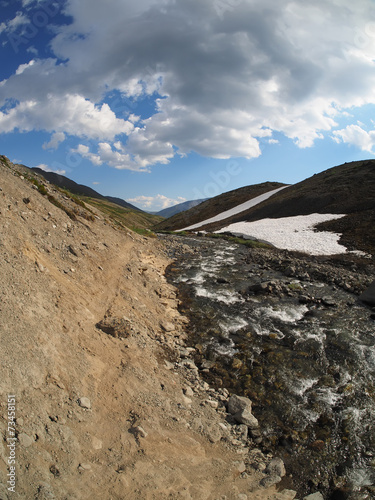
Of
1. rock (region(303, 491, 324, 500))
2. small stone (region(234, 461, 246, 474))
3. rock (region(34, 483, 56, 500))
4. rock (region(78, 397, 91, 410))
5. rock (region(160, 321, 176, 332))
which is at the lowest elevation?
rock (region(303, 491, 324, 500))

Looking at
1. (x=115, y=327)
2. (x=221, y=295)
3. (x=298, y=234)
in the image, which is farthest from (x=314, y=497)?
(x=298, y=234)

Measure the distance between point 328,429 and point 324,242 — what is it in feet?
81.5

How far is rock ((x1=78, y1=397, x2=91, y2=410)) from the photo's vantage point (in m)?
6.28

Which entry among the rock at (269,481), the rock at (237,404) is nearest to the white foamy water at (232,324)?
the rock at (237,404)

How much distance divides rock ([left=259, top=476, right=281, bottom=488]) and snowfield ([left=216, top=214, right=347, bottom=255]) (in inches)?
919

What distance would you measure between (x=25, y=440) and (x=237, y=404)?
5.43 m

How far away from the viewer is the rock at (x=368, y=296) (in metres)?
15.1

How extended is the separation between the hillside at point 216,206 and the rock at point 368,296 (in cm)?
5376

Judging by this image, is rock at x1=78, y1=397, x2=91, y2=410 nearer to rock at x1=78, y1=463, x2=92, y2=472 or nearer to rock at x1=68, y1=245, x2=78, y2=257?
rock at x1=78, y1=463, x2=92, y2=472

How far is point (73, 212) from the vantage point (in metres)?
19.4

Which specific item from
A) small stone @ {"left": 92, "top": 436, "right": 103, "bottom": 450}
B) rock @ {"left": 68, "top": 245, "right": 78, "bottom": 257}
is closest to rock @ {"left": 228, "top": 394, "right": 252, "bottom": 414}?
small stone @ {"left": 92, "top": 436, "right": 103, "bottom": 450}

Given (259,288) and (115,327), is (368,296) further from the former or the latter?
(115,327)

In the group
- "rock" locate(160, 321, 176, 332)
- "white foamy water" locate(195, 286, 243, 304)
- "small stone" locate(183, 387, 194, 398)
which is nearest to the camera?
"small stone" locate(183, 387, 194, 398)

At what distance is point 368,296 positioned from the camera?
607 inches
